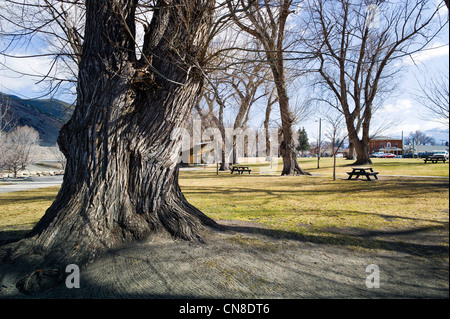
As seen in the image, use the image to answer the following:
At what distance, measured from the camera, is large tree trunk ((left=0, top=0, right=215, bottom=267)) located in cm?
320

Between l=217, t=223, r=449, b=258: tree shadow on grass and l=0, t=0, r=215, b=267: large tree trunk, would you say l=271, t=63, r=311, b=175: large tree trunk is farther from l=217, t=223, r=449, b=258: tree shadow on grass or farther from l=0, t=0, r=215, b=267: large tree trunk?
l=0, t=0, r=215, b=267: large tree trunk

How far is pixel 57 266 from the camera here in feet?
8.99

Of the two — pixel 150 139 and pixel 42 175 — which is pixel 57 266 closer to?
pixel 150 139

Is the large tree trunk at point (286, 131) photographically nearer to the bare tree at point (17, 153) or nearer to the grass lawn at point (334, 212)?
the grass lawn at point (334, 212)

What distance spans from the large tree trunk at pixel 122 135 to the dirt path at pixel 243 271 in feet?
1.34

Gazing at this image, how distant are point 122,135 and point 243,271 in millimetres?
2469

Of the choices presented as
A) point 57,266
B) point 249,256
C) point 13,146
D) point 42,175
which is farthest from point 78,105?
point 42,175

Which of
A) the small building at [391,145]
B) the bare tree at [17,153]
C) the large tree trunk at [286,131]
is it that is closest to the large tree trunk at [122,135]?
the small building at [391,145]

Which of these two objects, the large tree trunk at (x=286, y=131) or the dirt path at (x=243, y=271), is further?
the large tree trunk at (x=286, y=131)

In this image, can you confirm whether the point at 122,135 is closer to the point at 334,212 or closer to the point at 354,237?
the point at 354,237

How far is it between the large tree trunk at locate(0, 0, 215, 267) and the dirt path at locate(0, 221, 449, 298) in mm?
410

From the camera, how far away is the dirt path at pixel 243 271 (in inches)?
74.7

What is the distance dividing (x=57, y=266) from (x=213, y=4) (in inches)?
159

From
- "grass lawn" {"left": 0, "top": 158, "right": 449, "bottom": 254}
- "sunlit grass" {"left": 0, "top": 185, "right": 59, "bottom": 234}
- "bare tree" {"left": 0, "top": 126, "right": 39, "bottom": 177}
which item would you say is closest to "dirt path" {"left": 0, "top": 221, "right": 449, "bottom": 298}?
"grass lawn" {"left": 0, "top": 158, "right": 449, "bottom": 254}
